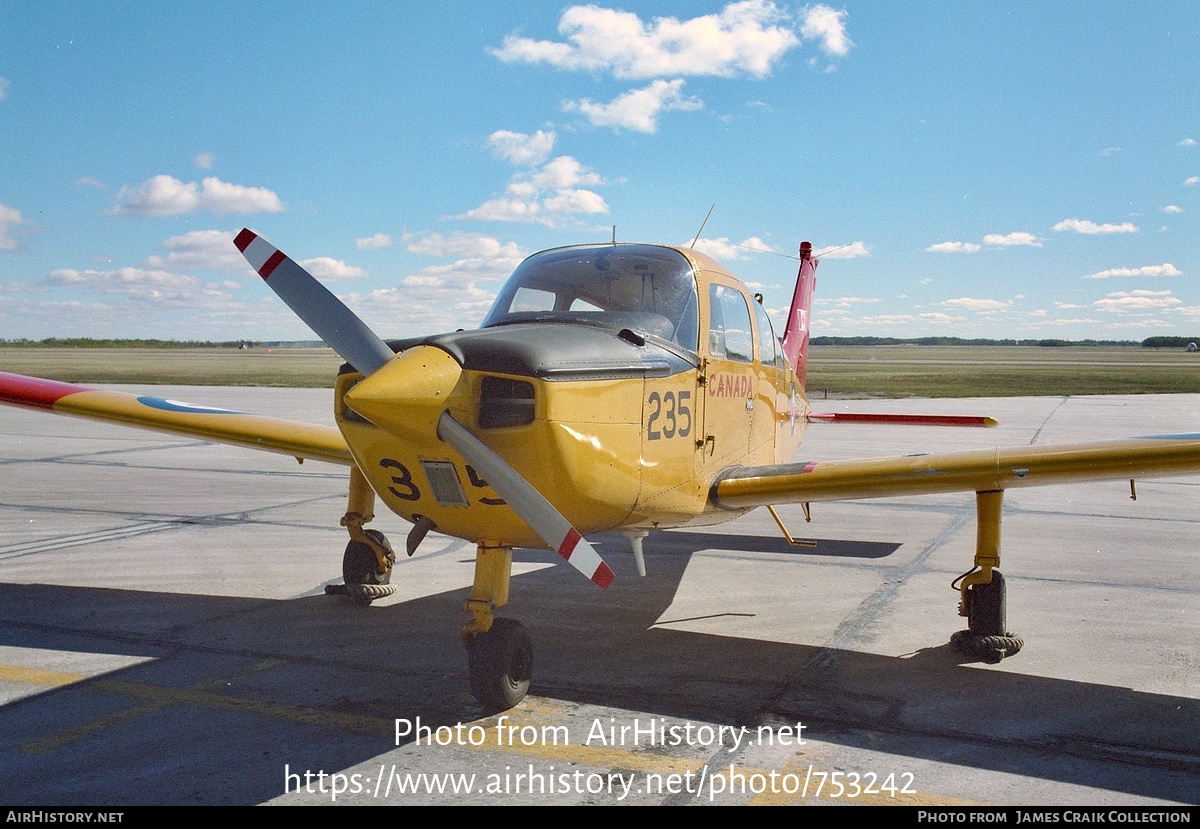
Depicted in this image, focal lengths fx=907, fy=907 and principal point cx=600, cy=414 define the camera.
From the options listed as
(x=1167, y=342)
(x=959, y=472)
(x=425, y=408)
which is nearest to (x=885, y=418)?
(x=959, y=472)

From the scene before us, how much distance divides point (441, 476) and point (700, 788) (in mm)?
1810

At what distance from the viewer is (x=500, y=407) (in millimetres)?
4129

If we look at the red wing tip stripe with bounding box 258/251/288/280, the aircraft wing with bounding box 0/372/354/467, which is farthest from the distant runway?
the red wing tip stripe with bounding box 258/251/288/280

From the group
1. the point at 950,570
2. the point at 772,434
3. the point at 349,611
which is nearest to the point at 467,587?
the point at 349,611

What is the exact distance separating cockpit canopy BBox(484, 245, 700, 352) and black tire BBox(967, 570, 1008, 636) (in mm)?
2349

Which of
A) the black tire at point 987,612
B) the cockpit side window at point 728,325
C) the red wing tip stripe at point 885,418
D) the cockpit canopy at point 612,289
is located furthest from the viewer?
the red wing tip stripe at point 885,418

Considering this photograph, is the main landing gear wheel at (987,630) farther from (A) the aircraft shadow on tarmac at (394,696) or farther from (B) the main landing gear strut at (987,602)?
(A) the aircraft shadow on tarmac at (394,696)

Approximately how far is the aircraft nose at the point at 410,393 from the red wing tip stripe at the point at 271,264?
0.95 meters

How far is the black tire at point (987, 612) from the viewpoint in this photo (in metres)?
5.58

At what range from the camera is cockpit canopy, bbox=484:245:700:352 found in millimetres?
5477

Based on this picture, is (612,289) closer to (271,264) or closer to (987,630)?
(271,264)

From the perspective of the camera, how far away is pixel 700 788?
3721 millimetres

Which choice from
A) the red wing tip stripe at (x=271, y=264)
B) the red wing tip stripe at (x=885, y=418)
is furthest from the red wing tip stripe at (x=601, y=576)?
the red wing tip stripe at (x=885, y=418)

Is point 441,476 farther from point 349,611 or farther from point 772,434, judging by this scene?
point 772,434
